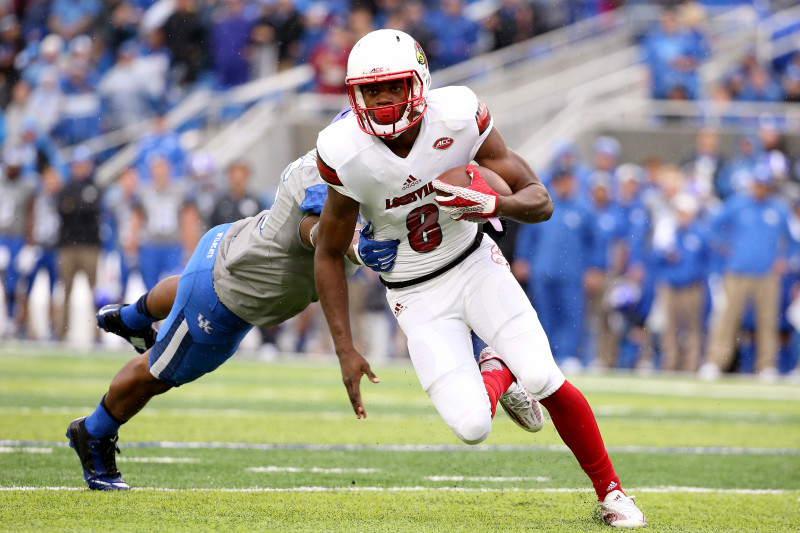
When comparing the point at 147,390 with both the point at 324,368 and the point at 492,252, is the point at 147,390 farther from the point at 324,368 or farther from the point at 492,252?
the point at 324,368

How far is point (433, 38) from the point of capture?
14109 millimetres

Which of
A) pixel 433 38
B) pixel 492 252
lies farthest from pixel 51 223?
pixel 492 252

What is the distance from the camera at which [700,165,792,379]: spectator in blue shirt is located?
10766 mm

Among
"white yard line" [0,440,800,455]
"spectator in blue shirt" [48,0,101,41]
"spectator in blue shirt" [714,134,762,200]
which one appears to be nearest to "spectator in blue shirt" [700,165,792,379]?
"spectator in blue shirt" [714,134,762,200]

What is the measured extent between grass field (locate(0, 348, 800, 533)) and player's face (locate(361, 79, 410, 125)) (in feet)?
4.47

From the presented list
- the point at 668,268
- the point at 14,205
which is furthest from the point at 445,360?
the point at 14,205

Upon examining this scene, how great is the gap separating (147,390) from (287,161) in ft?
30.1

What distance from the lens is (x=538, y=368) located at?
400cm

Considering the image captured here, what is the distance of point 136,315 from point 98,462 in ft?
2.24

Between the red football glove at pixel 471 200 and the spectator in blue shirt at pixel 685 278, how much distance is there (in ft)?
25.3

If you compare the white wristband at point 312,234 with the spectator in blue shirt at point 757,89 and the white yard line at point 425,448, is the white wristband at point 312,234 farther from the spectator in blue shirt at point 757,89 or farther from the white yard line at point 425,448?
the spectator in blue shirt at point 757,89

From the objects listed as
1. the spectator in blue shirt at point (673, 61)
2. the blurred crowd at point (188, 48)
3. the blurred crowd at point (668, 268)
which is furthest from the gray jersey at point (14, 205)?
the spectator in blue shirt at point (673, 61)

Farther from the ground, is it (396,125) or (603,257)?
(396,125)

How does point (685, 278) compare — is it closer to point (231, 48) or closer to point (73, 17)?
point (231, 48)
